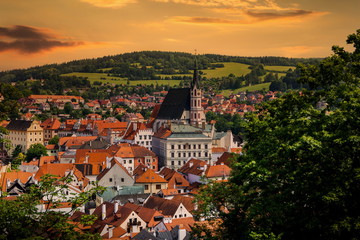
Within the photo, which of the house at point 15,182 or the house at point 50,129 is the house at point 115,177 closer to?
the house at point 15,182

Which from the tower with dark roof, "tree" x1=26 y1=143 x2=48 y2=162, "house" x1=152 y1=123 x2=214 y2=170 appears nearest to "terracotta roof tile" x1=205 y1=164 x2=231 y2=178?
"house" x1=152 y1=123 x2=214 y2=170

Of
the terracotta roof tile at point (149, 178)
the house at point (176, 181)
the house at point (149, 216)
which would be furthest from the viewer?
the terracotta roof tile at point (149, 178)

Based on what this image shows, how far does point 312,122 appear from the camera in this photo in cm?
1858

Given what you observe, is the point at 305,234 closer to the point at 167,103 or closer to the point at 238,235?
the point at 238,235

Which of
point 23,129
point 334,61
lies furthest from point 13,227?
point 23,129

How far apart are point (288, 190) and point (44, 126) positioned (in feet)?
443

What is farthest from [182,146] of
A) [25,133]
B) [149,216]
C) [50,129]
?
[50,129]

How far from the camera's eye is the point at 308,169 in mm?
17172

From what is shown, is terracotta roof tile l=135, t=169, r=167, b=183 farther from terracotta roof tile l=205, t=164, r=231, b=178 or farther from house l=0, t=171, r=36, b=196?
house l=0, t=171, r=36, b=196

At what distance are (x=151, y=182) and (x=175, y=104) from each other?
53.6 metres

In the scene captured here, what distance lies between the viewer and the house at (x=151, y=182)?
223 ft

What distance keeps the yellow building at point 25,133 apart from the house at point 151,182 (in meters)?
67.7

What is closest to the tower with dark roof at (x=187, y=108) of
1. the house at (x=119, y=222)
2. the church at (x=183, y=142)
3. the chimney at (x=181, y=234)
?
the church at (x=183, y=142)

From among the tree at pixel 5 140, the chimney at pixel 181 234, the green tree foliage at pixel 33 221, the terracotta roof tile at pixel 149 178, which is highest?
the tree at pixel 5 140
